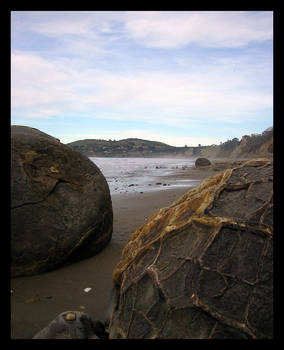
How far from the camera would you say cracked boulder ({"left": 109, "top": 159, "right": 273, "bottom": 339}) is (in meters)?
1.50

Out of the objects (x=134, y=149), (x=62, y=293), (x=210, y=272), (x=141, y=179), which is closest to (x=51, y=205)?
(x=62, y=293)

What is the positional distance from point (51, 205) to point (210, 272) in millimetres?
2208

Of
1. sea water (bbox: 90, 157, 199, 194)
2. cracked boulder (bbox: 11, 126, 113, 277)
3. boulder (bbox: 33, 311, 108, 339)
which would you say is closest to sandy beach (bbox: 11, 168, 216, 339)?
cracked boulder (bbox: 11, 126, 113, 277)

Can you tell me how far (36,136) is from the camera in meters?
3.62

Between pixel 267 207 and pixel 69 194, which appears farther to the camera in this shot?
pixel 69 194

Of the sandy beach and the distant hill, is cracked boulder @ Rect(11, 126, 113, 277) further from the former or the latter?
the distant hill

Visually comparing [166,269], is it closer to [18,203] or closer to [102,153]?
[18,203]

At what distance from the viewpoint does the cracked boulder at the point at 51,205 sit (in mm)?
3170

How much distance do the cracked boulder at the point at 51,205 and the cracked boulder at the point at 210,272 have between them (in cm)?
146

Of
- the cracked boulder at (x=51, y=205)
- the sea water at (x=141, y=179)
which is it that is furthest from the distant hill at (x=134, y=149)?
the cracked boulder at (x=51, y=205)

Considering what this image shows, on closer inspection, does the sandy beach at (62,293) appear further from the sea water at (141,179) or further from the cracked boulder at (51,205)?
the sea water at (141,179)

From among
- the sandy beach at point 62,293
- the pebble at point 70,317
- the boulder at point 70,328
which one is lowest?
the sandy beach at point 62,293

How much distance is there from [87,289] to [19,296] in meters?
0.60
